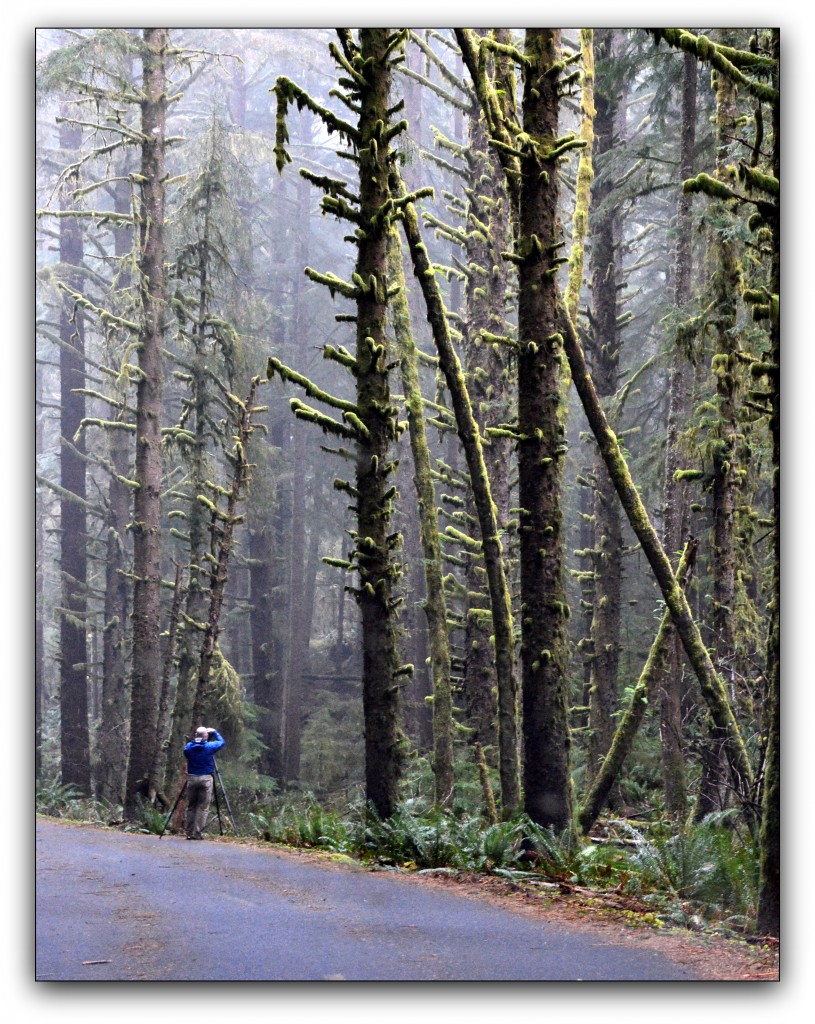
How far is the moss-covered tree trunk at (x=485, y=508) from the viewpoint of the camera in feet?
23.5

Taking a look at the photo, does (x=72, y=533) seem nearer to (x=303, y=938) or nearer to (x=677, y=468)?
(x=677, y=468)

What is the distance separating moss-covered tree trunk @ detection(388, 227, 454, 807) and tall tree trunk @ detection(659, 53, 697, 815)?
6.40ft

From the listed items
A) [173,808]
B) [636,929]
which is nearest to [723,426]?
[636,929]

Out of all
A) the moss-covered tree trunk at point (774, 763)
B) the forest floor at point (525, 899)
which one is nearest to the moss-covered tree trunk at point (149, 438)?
the forest floor at point (525, 899)

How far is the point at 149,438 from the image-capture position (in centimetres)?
1227

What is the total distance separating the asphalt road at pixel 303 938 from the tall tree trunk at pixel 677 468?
4.14 m

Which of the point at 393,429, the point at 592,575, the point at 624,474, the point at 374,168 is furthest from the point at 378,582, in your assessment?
the point at 592,575

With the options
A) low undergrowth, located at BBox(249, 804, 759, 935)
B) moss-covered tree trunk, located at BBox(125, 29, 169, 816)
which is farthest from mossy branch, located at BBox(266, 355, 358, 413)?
moss-covered tree trunk, located at BBox(125, 29, 169, 816)

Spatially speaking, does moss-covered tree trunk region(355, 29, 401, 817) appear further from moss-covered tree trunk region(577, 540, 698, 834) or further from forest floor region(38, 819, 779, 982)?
moss-covered tree trunk region(577, 540, 698, 834)

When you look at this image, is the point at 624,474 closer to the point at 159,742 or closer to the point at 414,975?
the point at 414,975

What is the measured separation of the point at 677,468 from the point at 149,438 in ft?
20.4

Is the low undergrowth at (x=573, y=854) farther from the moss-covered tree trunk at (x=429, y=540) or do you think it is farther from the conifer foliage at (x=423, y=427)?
the moss-covered tree trunk at (x=429, y=540)

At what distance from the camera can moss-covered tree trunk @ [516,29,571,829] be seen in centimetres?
644
